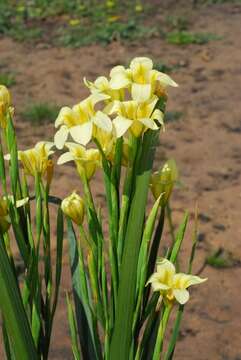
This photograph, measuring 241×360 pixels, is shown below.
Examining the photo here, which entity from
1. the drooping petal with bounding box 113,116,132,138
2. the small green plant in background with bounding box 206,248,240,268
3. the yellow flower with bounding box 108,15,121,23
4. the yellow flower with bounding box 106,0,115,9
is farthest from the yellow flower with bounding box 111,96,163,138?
the yellow flower with bounding box 106,0,115,9

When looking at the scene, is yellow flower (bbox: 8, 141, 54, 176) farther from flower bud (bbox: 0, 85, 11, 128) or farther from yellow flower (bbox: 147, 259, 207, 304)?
yellow flower (bbox: 147, 259, 207, 304)

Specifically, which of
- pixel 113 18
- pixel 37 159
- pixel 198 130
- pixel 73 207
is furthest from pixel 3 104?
pixel 113 18

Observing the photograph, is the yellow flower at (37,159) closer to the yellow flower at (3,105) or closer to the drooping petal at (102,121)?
the yellow flower at (3,105)

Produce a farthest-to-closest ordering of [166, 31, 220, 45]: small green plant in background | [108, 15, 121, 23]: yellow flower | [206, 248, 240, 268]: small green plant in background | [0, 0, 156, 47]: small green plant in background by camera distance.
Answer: [108, 15, 121, 23]: yellow flower → [0, 0, 156, 47]: small green plant in background → [166, 31, 220, 45]: small green plant in background → [206, 248, 240, 268]: small green plant in background

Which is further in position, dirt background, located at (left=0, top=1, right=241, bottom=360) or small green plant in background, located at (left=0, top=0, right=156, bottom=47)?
small green plant in background, located at (left=0, top=0, right=156, bottom=47)

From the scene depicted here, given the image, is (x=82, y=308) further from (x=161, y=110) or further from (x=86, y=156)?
(x=161, y=110)

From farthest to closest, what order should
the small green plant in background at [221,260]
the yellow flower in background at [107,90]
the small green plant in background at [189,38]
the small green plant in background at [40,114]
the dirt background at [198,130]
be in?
the small green plant in background at [189,38] < the small green plant in background at [40,114] < the small green plant in background at [221,260] < the dirt background at [198,130] < the yellow flower in background at [107,90]

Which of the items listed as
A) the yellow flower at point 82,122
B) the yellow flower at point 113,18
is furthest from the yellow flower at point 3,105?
the yellow flower at point 113,18
